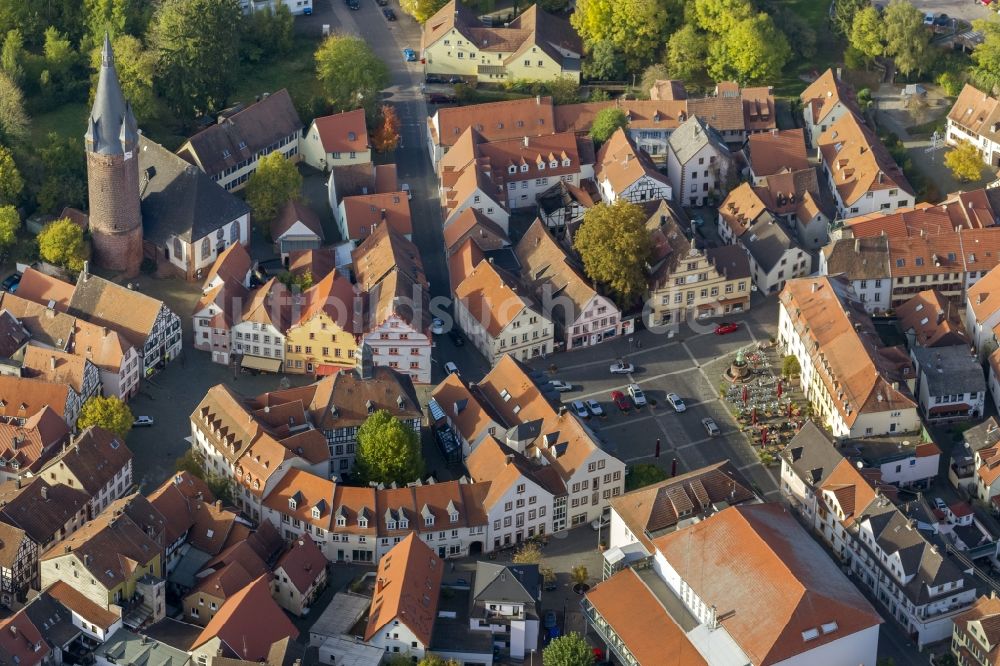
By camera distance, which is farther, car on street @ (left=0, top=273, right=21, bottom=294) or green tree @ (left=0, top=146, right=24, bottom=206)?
green tree @ (left=0, top=146, right=24, bottom=206)

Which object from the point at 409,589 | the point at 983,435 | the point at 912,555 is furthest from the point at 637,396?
the point at 409,589

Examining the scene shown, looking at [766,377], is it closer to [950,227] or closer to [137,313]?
[950,227]

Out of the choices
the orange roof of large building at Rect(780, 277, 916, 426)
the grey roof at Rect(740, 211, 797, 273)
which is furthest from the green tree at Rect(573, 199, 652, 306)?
the orange roof of large building at Rect(780, 277, 916, 426)

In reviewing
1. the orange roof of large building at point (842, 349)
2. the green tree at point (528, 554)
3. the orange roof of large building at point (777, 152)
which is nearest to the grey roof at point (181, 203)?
the green tree at point (528, 554)

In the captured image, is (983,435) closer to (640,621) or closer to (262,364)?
(640,621)

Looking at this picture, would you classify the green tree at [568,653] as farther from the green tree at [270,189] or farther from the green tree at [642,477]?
the green tree at [270,189]

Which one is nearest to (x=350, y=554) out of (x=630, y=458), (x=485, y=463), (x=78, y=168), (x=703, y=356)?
(x=485, y=463)

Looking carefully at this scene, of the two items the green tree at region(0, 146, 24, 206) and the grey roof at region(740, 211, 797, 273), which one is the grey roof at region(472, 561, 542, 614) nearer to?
the grey roof at region(740, 211, 797, 273)
